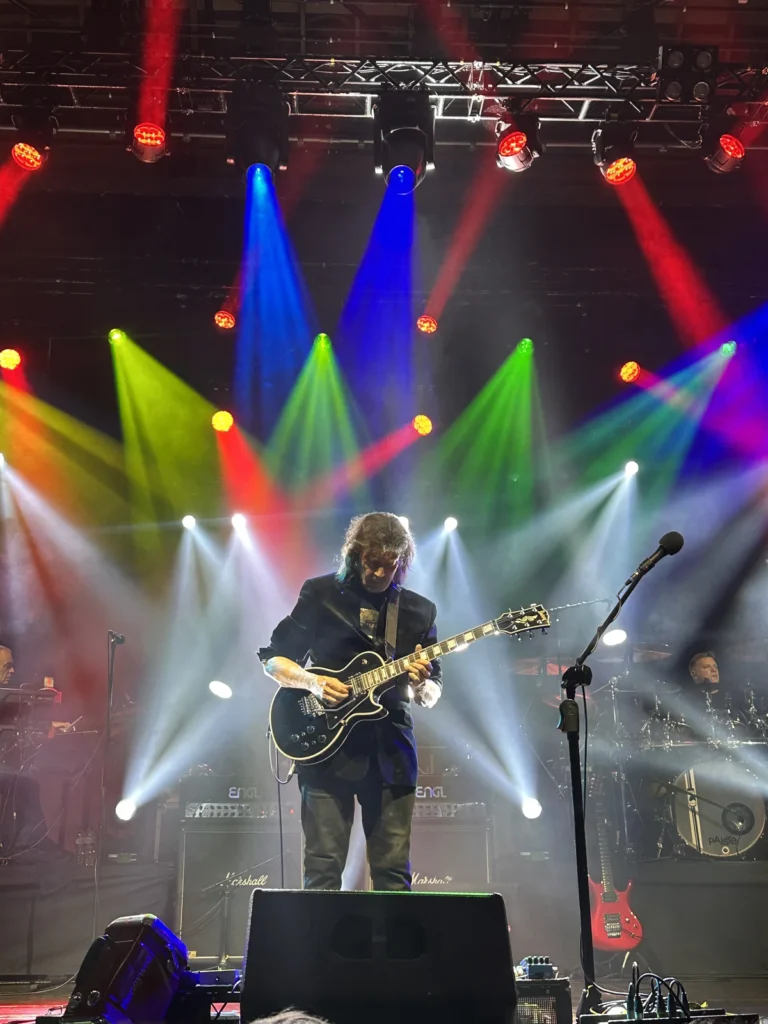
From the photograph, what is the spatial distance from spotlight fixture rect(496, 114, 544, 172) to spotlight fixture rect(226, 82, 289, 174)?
1733mm

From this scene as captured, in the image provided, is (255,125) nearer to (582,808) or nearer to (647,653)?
(582,808)

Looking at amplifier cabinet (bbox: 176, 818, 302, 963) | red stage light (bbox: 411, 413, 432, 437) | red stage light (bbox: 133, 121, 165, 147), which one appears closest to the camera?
amplifier cabinet (bbox: 176, 818, 302, 963)

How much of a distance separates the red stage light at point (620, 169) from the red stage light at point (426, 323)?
2724 mm

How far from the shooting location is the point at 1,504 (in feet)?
33.2

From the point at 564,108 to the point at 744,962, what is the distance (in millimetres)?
7039

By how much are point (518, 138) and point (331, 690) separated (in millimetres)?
4938

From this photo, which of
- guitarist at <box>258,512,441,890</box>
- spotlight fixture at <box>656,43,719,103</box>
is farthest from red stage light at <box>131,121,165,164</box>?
guitarist at <box>258,512,441,890</box>

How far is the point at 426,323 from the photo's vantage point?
368 inches

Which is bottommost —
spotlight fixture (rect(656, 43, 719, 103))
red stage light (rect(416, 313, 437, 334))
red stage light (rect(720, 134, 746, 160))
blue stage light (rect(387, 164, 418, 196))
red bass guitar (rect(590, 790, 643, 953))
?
red bass guitar (rect(590, 790, 643, 953))

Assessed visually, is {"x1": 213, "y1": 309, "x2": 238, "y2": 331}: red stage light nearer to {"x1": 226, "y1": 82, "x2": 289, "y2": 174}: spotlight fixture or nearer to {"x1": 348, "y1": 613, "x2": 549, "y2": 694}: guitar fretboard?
{"x1": 226, "y1": 82, "x2": 289, "y2": 174}: spotlight fixture

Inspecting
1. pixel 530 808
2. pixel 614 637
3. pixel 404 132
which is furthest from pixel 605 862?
pixel 404 132

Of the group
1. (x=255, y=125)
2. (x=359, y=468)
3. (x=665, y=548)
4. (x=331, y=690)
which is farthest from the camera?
(x=359, y=468)

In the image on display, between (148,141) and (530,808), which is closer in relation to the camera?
(148,141)

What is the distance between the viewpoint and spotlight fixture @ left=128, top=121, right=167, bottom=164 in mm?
6578
